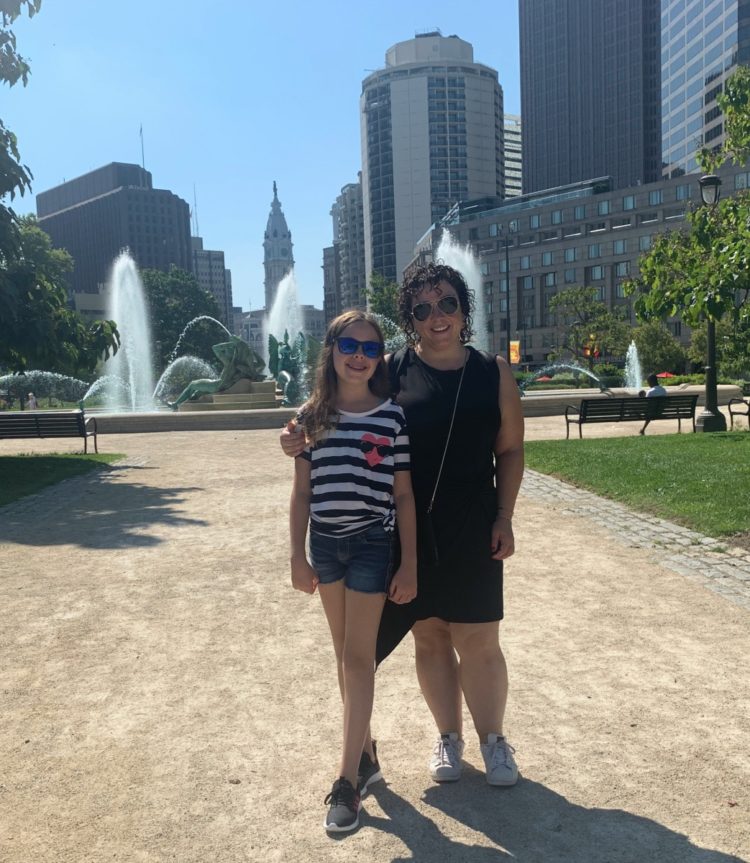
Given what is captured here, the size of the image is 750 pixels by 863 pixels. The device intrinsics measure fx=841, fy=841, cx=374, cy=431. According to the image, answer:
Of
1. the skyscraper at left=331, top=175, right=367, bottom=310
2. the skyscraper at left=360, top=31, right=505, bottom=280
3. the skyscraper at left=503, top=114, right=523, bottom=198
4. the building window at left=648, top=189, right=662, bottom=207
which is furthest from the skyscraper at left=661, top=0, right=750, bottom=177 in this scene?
the skyscraper at left=503, top=114, right=523, bottom=198

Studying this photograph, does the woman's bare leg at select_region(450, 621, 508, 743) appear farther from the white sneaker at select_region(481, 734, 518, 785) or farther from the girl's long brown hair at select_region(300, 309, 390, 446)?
the girl's long brown hair at select_region(300, 309, 390, 446)

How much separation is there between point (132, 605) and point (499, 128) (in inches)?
6425

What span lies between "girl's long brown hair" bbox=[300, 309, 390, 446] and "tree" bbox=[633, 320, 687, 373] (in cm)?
5198

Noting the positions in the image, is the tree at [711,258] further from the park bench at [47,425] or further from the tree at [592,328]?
the tree at [592,328]

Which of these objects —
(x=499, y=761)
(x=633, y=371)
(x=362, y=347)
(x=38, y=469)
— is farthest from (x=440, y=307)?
(x=633, y=371)

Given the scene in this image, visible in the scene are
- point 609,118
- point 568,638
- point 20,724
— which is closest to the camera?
point 20,724

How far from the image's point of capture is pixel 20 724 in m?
3.85

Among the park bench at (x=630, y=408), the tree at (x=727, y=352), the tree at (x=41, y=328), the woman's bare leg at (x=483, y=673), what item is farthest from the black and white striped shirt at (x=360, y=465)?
the tree at (x=727, y=352)

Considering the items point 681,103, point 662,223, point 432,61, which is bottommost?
point 662,223

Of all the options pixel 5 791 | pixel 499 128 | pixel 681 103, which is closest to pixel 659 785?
pixel 5 791

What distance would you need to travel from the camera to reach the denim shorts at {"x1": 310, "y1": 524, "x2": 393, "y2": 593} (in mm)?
2990

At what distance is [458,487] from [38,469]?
41.7 feet

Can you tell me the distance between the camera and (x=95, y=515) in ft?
32.0

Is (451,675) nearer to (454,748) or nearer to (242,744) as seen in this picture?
(454,748)
